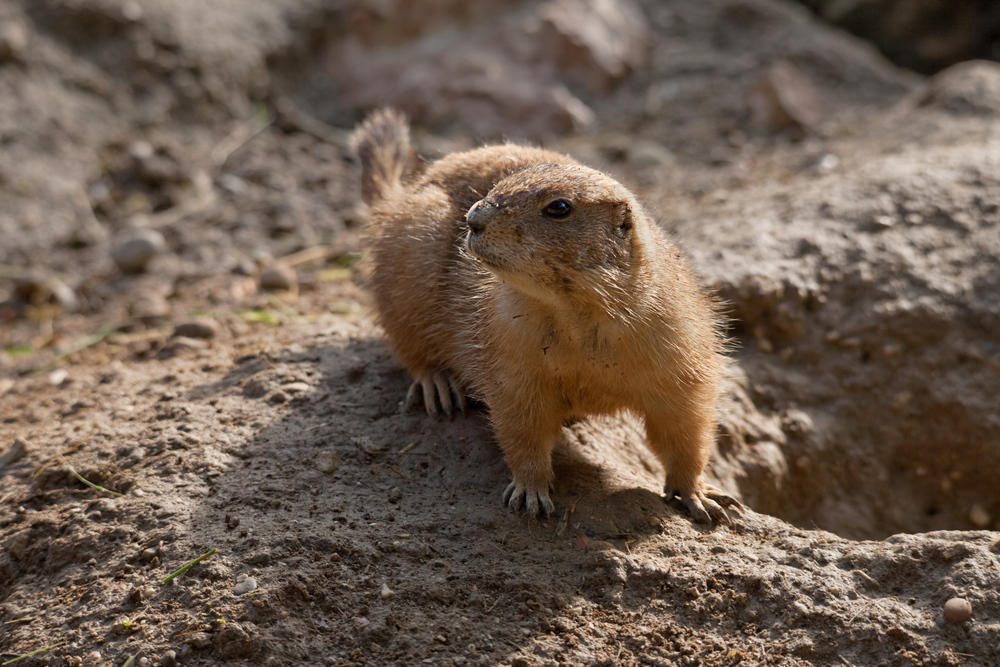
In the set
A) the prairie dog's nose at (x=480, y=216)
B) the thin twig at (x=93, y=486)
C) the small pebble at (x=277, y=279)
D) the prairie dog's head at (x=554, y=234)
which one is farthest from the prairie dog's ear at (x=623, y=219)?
the small pebble at (x=277, y=279)

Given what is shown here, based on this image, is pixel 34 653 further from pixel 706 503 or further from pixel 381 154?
pixel 381 154

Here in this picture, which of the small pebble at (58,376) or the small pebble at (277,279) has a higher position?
the small pebble at (277,279)

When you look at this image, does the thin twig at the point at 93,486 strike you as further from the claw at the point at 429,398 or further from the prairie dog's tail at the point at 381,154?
the prairie dog's tail at the point at 381,154

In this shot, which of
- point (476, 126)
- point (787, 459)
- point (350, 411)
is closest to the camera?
point (350, 411)

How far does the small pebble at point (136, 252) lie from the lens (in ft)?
22.4

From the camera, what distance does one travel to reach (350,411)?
14.6 ft

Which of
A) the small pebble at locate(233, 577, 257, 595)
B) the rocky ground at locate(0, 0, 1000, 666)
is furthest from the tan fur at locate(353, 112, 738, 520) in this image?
the small pebble at locate(233, 577, 257, 595)

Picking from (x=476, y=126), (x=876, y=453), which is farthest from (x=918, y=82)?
(x=876, y=453)

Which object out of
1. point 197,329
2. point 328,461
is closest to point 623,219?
point 328,461

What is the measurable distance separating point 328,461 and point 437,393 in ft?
2.60

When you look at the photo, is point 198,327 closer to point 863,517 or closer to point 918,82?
point 863,517

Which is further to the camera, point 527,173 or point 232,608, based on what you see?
point 527,173

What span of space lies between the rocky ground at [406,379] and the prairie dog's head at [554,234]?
1.10 metres

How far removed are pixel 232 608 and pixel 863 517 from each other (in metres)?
3.86
